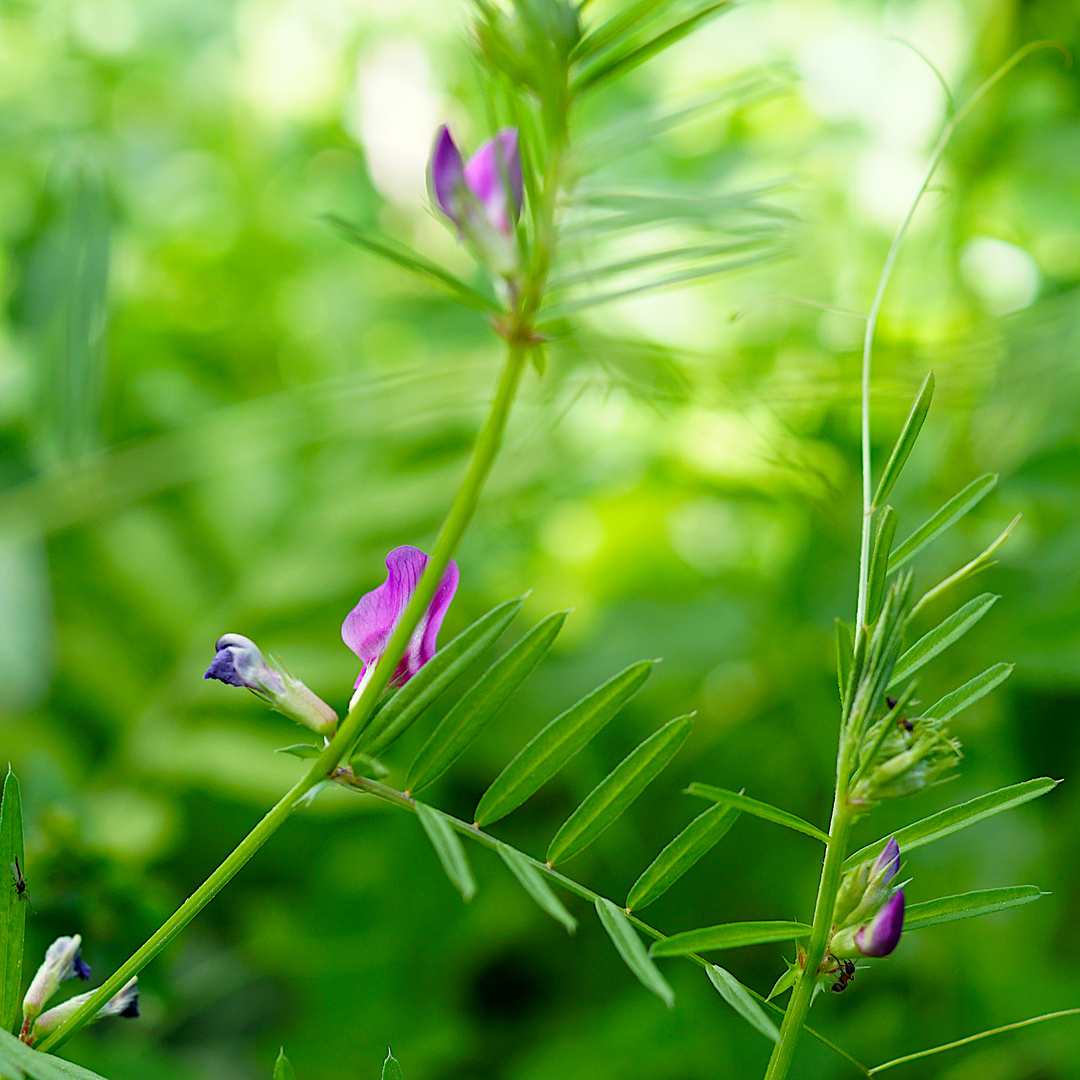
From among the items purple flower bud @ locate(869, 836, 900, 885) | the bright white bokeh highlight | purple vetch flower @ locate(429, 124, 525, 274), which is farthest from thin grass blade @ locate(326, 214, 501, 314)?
the bright white bokeh highlight

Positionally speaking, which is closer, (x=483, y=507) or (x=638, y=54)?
(x=638, y=54)

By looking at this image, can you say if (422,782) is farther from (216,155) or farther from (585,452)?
(216,155)

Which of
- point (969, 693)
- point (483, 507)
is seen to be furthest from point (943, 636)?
point (483, 507)

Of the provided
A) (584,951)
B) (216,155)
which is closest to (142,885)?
(584,951)

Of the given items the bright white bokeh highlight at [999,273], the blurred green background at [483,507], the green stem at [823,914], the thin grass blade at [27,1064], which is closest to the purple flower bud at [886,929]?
the green stem at [823,914]

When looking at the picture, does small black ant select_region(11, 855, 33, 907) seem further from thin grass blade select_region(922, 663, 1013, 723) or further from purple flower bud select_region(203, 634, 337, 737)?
thin grass blade select_region(922, 663, 1013, 723)

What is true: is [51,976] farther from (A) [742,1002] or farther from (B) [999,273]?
(B) [999,273]

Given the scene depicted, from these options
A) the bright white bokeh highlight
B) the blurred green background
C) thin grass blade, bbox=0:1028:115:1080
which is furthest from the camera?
the bright white bokeh highlight

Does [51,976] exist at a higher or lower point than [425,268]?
lower
